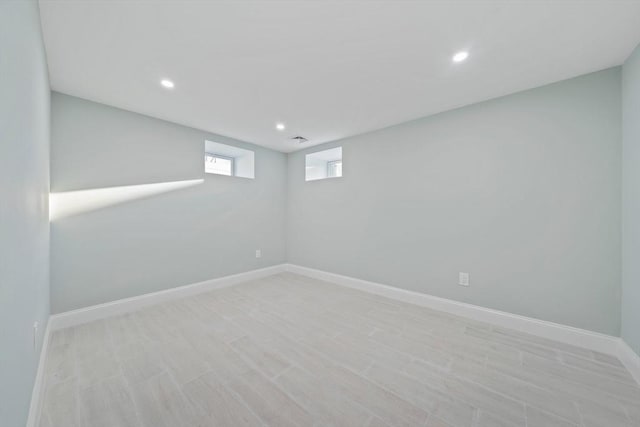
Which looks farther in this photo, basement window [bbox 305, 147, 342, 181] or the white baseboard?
basement window [bbox 305, 147, 342, 181]

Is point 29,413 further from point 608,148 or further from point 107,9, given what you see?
point 608,148

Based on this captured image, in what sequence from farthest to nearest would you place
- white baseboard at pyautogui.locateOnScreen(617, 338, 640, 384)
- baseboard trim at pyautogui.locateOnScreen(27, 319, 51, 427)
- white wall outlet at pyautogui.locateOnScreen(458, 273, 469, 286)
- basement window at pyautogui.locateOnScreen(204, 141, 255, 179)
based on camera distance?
basement window at pyautogui.locateOnScreen(204, 141, 255, 179)
white wall outlet at pyautogui.locateOnScreen(458, 273, 469, 286)
white baseboard at pyautogui.locateOnScreen(617, 338, 640, 384)
baseboard trim at pyautogui.locateOnScreen(27, 319, 51, 427)

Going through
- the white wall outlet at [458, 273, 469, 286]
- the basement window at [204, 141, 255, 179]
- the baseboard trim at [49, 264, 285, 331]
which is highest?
the basement window at [204, 141, 255, 179]

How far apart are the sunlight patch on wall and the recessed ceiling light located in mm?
3504

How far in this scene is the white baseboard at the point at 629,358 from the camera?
160 centimetres

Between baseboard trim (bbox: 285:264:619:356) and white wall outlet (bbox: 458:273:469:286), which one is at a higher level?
white wall outlet (bbox: 458:273:469:286)

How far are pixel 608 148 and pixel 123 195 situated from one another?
4.91 meters

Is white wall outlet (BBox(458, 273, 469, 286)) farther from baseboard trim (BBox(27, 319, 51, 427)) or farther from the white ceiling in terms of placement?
baseboard trim (BBox(27, 319, 51, 427))

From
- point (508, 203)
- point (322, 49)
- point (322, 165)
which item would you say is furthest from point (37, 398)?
point (322, 165)

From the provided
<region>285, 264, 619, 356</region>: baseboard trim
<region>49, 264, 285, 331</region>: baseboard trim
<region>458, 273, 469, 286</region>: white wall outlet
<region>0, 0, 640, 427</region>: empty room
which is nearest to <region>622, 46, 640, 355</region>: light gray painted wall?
<region>0, 0, 640, 427</region>: empty room

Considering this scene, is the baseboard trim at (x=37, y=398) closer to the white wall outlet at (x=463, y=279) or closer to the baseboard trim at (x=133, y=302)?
the baseboard trim at (x=133, y=302)

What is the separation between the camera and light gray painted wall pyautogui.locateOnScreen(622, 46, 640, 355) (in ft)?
5.46

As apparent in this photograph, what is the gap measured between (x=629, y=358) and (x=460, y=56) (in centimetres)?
265

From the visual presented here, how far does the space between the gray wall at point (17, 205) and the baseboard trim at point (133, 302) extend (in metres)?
1.31
